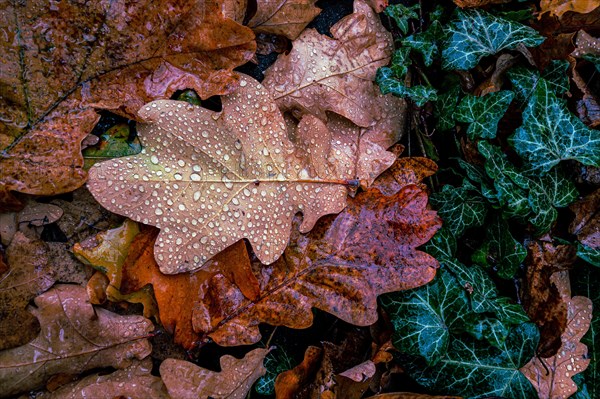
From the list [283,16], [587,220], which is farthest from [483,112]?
[283,16]

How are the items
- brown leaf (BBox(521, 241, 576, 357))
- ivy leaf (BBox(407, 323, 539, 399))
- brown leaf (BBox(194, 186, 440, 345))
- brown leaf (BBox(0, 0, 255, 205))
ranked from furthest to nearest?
1. brown leaf (BBox(521, 241, 576, 357))
2. ivy leaf (BBox(407, 323, 539, 399))
3. brown leaf (BBox(194, 186, 440, 345))
4. brown leaf (BBox(0, 0, 255, 205))

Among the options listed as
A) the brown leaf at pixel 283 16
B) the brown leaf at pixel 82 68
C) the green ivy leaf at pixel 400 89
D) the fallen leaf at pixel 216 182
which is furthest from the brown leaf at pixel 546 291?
the brown leaf at pixel 82 68

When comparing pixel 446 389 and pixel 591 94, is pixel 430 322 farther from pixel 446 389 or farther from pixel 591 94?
pixel 591 94

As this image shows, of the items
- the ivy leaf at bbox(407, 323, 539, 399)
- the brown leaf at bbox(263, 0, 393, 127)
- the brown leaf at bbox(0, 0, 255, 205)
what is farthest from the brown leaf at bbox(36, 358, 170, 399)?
the brown leaf at bbox(263, 0, 393, 127)

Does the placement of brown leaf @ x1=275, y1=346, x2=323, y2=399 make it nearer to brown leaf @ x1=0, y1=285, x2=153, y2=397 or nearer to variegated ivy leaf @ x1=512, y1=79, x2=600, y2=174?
brown leaf @ x1=0, y1=285, x2=153, y2=397

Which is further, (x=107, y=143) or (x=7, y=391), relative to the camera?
(x=107, y=143)

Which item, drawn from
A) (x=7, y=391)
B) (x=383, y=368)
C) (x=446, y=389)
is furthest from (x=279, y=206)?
(x=7, y=391)
